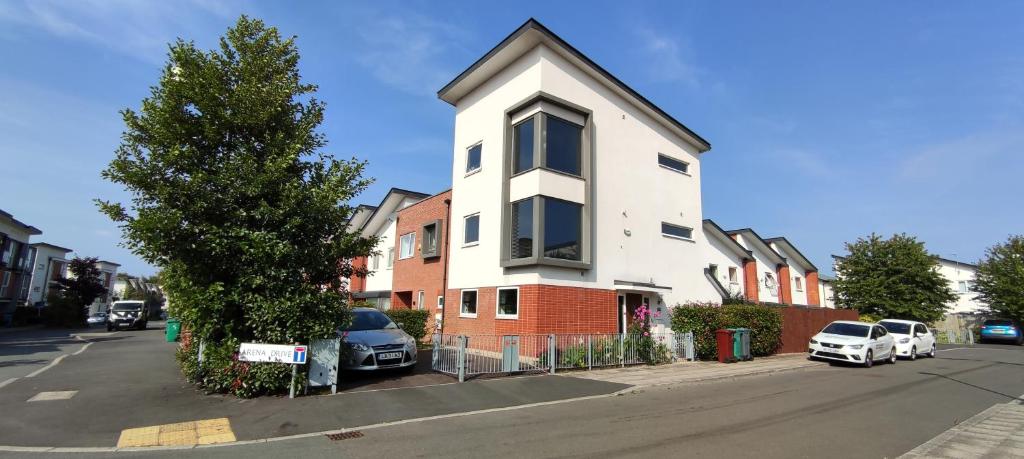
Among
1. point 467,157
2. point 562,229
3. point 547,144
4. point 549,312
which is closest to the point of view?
point 549,312

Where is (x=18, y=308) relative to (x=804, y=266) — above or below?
below

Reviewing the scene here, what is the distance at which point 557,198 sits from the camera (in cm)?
1559

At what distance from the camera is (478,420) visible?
7.80 meters

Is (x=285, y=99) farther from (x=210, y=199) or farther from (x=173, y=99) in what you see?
(x=210, y=199)

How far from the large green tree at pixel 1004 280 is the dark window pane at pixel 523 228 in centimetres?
3832

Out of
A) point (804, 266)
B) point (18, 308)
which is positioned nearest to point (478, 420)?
point (804, 266)

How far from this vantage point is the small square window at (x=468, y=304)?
1741 centimetres

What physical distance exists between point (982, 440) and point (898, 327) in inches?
662

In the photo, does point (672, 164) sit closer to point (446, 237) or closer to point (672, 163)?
point (672, 163)

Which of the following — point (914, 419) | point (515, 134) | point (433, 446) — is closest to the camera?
point (433, 446)

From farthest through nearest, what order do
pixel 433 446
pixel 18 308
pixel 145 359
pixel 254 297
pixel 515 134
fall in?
1. pixel 18 308
2. pixel 515 134
3. pixel 145 359
4. pixel 254 297
5. pixel 433 446

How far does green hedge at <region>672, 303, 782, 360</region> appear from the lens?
1691cm

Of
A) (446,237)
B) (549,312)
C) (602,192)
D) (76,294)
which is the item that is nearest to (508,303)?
(549,312)

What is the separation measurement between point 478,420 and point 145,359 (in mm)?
12833
